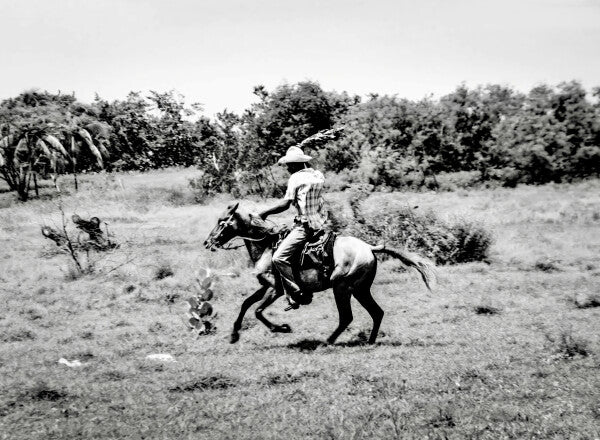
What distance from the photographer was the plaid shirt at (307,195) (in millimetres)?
7992

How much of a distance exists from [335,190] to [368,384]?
2691cm

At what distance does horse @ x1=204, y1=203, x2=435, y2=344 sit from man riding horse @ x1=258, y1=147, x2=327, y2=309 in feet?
0.87

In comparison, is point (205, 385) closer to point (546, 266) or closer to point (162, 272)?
point (162, 272)

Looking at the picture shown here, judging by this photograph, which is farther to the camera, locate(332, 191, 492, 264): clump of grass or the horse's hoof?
locate(332, 191, 492, 264): clump of grass

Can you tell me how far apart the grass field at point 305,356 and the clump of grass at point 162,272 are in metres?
0.06

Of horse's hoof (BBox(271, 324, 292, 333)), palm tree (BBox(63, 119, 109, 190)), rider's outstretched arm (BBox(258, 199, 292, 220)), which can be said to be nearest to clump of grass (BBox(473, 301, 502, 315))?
horse's hoof (BBox(271, 324, 292, 333))

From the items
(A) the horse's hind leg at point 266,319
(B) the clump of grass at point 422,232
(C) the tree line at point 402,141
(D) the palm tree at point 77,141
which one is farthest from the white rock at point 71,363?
(D) the palm tree at point 77,141

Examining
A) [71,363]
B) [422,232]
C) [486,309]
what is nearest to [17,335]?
[71,363]

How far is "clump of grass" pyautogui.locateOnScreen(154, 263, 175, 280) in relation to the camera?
13.6 meters

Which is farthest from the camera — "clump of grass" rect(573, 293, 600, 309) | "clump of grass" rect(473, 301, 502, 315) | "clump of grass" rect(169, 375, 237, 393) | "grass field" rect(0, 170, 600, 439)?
"clump of grass" rect(573, 293, 600, 309)

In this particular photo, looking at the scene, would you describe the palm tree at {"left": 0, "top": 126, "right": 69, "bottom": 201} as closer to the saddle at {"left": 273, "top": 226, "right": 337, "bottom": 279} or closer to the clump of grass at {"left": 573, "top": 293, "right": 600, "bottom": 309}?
the saddle at {"left": 273, "top": 226, "right": 337, "bottom": 279}

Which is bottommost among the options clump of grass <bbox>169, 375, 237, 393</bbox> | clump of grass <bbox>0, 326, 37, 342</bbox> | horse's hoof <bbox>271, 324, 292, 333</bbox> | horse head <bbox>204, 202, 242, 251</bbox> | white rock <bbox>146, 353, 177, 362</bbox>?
clump of grass <bbox>0, 326, 37, 342</bbox>

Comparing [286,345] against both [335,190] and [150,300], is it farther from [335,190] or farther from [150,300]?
[335,190]

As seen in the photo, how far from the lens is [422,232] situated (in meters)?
15.9
